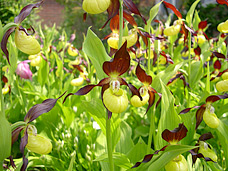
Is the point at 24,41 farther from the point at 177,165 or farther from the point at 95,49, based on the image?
the point at 177,165

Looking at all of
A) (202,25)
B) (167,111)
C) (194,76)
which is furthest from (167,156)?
(202,25)

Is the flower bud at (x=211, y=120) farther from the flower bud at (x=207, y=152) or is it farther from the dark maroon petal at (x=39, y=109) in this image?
the dark maroon petal at (x=39, y=109)

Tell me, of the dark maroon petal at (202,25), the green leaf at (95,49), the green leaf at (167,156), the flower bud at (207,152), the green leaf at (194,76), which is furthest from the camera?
the dark maroon petal at (202,25)

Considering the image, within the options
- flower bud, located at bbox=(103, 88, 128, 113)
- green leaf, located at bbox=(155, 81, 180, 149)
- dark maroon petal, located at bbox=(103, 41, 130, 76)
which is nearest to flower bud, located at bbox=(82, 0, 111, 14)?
dark maroon petal, located at bbox=(103, 41, 130, 76)

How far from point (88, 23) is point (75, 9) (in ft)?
2.46

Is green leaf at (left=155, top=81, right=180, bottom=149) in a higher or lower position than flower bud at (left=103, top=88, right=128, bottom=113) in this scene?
lower

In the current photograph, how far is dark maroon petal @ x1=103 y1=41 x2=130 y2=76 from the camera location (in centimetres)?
91

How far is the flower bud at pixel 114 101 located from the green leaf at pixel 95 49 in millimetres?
112

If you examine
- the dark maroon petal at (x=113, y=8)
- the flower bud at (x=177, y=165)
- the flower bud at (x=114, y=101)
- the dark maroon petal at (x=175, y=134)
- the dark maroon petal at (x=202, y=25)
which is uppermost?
the dark maroon petal at (x=113, y=8)

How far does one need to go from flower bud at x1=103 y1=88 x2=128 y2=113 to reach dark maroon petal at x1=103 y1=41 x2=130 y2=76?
0.09 m

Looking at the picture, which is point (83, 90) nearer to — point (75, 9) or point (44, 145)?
point (44, 145)

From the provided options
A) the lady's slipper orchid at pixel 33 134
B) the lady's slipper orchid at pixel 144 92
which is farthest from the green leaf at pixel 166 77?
the lady's slipper orchid at pixel 33 134

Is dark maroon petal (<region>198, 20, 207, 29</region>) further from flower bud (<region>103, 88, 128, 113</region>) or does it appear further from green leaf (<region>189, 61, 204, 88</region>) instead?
flower bud (<region>103, 88, 128, 113</region>)

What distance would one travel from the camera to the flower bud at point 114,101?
0.95 metres
